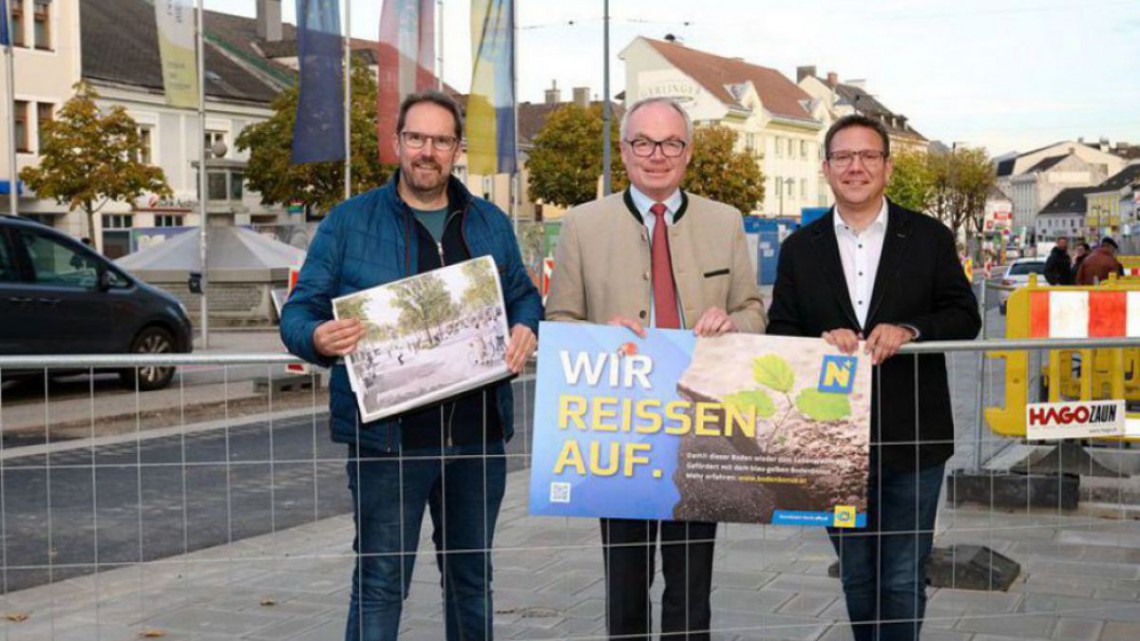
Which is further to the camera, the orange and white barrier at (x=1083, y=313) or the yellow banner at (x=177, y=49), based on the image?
the yellow banner at (x=177, y=49)

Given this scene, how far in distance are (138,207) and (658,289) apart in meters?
47.6

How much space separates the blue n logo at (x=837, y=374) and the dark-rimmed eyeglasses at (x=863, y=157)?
62 centimetres

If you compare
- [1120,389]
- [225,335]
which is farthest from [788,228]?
[1120,389]

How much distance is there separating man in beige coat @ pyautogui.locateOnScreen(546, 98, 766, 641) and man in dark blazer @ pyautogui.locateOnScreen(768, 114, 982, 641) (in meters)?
0.26

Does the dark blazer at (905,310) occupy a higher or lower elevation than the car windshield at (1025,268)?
higher

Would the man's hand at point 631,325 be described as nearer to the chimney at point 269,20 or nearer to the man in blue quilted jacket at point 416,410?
the man in blue quilted jacket at point 416,410

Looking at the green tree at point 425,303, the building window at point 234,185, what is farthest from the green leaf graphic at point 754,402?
the building window at point 234,185

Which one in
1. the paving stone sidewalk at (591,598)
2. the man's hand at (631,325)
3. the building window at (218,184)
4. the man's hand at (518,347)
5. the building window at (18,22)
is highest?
the building window at (18,22)

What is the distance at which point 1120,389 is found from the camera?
29.8 ft

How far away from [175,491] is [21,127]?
42.3 metres

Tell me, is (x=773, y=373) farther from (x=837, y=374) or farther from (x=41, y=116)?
(x=41, y=116)

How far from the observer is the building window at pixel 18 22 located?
142 feet

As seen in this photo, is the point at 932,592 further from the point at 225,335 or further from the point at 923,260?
the point at 225,335

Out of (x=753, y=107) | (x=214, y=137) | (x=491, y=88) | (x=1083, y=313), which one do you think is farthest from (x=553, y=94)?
(x=1083, y=313)
